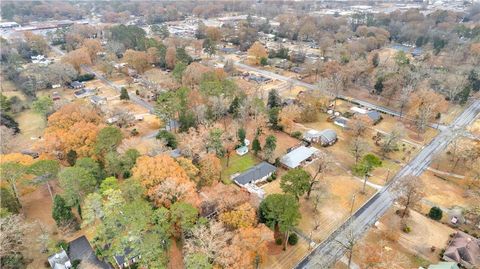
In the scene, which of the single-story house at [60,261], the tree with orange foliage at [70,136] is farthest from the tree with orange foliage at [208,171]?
the single-story house at [60,261]

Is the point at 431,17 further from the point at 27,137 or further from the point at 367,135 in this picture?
the point at 27,137

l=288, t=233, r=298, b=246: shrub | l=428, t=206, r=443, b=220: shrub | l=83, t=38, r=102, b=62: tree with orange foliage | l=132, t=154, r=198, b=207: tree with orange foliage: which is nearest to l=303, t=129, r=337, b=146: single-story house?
l=428, t=206, r=443, b=220: shrub

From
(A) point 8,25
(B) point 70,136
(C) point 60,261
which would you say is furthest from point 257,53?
(A) point 8,25

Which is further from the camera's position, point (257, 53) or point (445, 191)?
point (257, 53)

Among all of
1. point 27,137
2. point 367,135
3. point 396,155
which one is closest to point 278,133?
point 367,135

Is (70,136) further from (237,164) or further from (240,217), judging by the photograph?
(240,217)

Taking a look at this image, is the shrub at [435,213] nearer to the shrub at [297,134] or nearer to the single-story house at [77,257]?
the shrub at [297,134]
